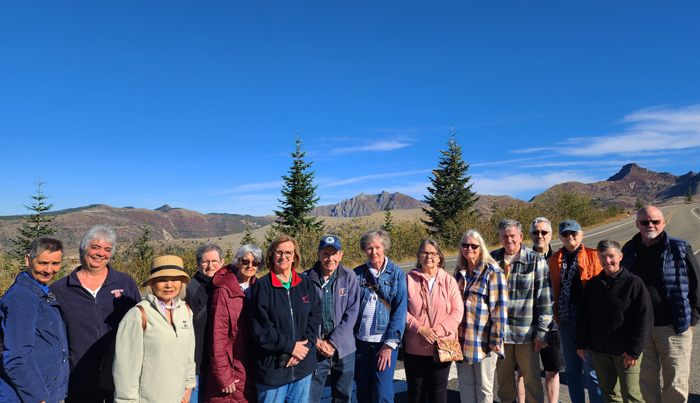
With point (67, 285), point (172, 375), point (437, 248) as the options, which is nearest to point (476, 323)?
point (437, 248)

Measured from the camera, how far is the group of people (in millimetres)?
2795

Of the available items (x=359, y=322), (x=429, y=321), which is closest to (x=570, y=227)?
(x=429, y=321)

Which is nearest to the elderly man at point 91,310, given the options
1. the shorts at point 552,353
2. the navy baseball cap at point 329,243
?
the navy baseball cap at point 329,243

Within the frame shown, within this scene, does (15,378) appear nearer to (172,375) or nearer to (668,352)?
(172,375)

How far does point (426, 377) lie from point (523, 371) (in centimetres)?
99

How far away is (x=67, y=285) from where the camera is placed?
305cm

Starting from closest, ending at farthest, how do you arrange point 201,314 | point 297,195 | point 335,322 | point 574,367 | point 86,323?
point 86,323 → point 201,314 → point 335,322 → point 574,367 → point 297,195

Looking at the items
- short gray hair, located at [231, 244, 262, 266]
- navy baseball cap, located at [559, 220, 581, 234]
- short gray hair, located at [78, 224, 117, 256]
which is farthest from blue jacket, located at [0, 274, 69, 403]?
navy baseball cap, located at [559, 220, 581, 234]

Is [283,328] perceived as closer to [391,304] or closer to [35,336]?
[391,304]

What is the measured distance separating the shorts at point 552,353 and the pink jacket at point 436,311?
922mm

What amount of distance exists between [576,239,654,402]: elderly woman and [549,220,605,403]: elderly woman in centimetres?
21

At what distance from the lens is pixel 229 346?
10.2 ft

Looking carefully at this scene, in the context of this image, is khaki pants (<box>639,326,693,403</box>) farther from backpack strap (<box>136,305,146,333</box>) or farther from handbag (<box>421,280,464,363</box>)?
backpack strap (<box>136,305,146,333</box>)

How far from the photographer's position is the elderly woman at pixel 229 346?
3054 mm
